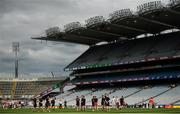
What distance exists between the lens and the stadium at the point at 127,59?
54500 mm

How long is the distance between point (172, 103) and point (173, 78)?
974 centimetres

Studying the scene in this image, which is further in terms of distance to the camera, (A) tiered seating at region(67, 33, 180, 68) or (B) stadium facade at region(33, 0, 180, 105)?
(A) tiered seating at region(67, 33, 180, 68)

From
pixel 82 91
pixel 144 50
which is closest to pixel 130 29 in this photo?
pixel 144 50

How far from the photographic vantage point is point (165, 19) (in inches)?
2304

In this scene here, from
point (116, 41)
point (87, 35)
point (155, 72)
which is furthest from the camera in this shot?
point (116, 41)

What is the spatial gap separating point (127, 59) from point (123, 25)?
6995 millimetres

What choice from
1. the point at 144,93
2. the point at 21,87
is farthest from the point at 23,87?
the point at 144,93

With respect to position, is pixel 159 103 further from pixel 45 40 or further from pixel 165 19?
pixel 45 40

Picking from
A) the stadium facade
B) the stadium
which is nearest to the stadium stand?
the stadium

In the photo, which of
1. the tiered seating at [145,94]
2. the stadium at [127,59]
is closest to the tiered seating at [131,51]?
the stadium at [127,59]

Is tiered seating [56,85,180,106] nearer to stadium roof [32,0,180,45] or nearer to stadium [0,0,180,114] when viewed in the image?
stadium [0,0,180,114]

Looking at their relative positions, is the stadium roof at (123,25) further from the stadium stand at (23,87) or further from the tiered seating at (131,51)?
the stadium stand at (23,87)

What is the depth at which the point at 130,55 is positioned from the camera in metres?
67.8

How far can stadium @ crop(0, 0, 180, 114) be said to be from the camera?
2146 inches
